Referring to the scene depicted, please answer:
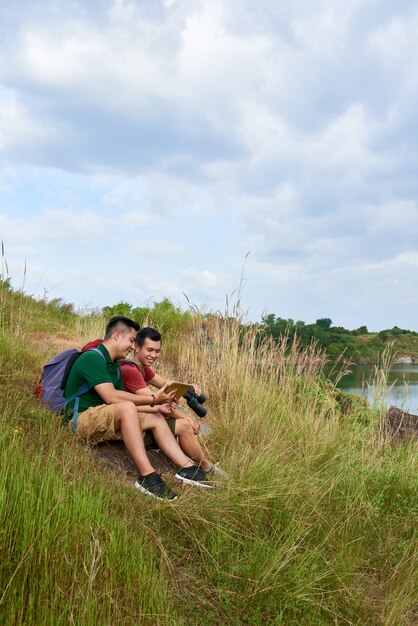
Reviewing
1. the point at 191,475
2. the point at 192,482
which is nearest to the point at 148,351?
the point at 191,475

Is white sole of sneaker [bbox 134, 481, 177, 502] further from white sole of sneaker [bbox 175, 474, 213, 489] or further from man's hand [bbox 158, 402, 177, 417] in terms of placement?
man's hand [bbox 158, 402, 177, 417]

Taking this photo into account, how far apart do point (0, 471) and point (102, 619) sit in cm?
72

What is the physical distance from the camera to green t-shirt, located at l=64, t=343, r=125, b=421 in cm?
416

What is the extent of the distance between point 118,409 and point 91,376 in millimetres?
315

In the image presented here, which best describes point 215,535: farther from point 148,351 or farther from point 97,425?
point 148,351

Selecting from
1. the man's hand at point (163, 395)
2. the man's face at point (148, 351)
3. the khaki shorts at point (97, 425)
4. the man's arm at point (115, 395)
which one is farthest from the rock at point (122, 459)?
the man's face at point (148, 351)

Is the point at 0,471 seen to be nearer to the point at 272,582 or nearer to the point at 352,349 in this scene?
the point at 272,582

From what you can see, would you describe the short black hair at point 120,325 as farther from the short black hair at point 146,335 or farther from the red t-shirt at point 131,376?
the red t-shirt at point 131,376

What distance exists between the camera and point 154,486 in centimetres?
372

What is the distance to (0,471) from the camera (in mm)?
2475

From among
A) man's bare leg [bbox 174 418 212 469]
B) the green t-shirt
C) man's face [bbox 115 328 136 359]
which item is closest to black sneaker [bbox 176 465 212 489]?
man's bare leg [bbox 174 418 212 469]

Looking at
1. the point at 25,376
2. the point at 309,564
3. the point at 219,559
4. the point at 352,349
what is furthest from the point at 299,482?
the point at 352,349

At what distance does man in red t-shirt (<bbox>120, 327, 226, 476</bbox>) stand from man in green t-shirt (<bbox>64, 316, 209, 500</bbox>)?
0.14 m

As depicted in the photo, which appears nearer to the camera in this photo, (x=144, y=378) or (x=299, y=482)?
(x=299, y=482)
